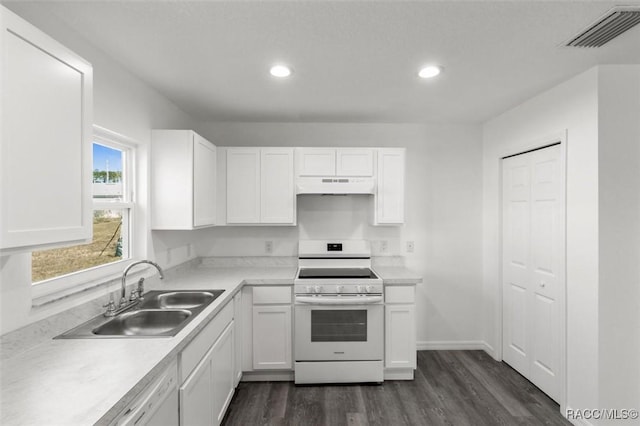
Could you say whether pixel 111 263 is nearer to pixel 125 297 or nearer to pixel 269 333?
pixel 125 297

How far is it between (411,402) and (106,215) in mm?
2702

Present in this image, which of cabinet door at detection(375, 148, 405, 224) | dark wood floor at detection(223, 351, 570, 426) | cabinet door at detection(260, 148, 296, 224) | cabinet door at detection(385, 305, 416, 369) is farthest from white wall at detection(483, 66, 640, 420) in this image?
cabinet door at detection(260, 148, 296, 224)

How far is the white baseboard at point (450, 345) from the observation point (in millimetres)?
3477

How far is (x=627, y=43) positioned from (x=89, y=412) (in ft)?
10.1

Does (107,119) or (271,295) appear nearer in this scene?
(107,119)

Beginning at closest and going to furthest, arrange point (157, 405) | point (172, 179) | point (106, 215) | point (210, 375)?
point (157, 405)
point (210, 375)
point (106, 215)
point (172, 179)

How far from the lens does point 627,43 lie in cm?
182

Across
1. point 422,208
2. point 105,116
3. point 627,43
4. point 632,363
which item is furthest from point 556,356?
point 105,116

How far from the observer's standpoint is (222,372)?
2.20 metres

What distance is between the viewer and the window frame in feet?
5.10

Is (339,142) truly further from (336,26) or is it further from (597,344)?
(597,344)

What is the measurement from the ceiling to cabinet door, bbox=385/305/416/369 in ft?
6.14

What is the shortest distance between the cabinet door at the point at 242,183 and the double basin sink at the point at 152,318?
967mm

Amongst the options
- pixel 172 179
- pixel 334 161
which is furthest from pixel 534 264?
pixel 172 179
